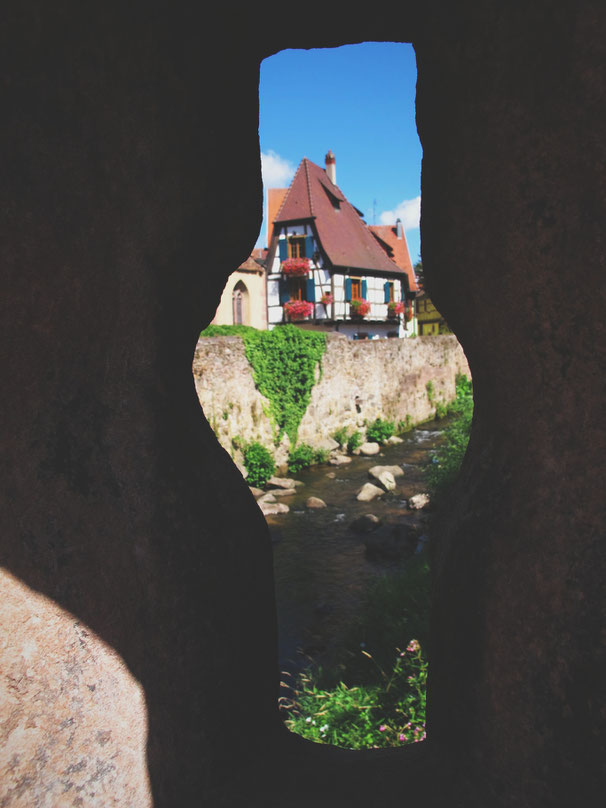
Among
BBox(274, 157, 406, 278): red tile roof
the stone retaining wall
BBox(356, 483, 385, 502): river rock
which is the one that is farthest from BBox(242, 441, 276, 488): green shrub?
BBox(274, 157, 406, 278): red tile roof

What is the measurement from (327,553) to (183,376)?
290 inches

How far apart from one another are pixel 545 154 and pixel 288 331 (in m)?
12.4

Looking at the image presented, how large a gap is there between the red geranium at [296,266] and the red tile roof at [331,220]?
0.87 m

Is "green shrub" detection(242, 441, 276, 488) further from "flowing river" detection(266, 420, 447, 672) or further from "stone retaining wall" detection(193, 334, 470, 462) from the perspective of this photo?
"flowing river" detection(266, 420, 447, 672)

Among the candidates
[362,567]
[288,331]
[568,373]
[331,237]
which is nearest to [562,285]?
[568,373]

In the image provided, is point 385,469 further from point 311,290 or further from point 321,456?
point 311,290

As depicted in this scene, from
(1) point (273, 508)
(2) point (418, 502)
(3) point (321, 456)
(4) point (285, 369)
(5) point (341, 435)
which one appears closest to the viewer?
(2) point (418, 502)

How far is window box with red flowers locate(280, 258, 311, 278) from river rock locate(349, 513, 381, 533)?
13.8 m

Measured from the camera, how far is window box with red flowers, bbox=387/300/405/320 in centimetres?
2448

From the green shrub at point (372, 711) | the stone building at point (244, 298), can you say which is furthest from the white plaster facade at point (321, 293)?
the green shrub at point (372, 711)

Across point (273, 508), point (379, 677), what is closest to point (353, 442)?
point (273, 508)

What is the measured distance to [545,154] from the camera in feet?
4.87

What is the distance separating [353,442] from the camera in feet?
49.9

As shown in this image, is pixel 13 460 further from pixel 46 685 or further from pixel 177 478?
pixel 46 685
